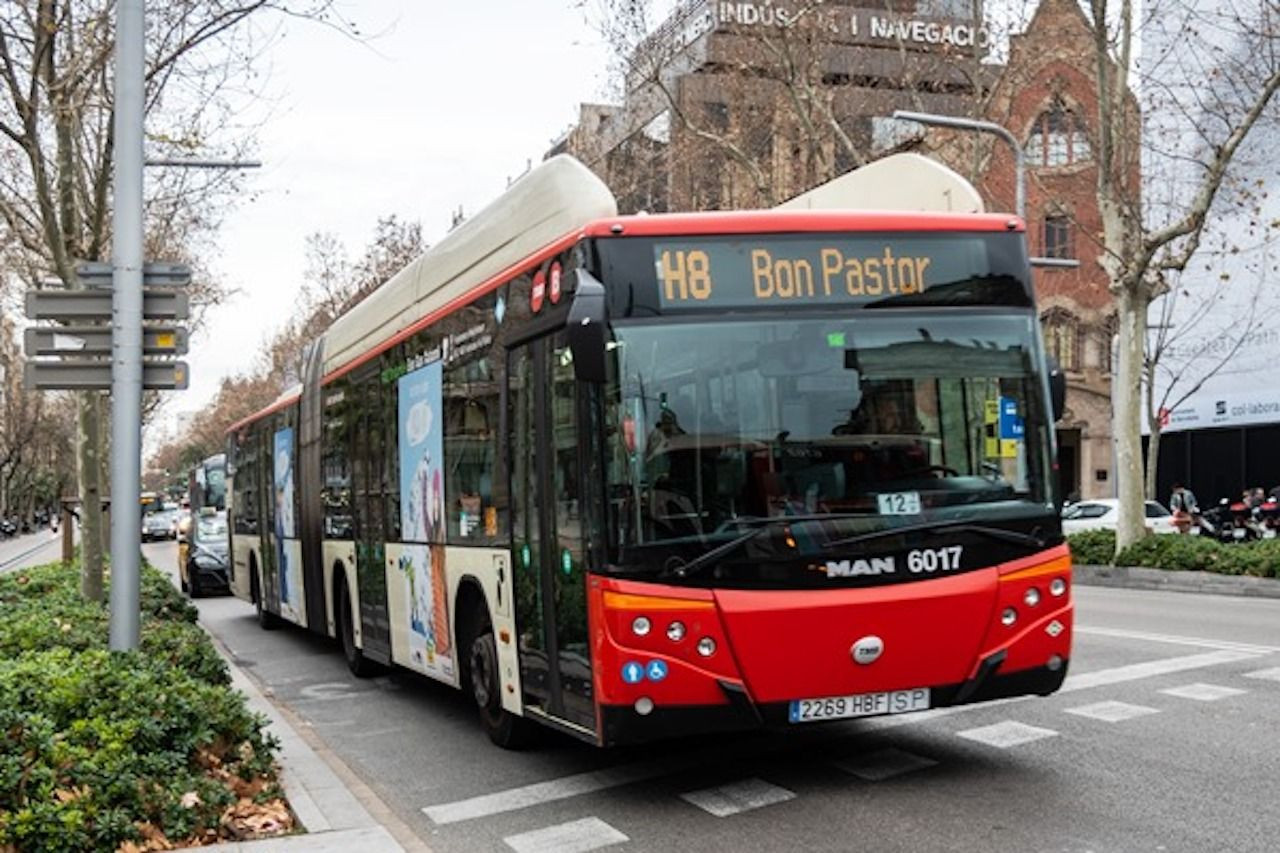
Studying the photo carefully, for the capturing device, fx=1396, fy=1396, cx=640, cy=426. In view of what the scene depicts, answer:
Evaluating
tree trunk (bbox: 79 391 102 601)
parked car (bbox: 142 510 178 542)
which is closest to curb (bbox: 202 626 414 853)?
tree trunk (bbox: 79 391 102 601)

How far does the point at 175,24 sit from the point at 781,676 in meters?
9.59

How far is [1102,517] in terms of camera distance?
29531 millimetres

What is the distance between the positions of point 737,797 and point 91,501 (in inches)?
329

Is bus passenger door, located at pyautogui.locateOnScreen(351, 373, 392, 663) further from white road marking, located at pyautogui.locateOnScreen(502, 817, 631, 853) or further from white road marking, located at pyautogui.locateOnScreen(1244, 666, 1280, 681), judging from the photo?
white road marking, located at pyautogui.locateOnScreen(1244, 666, 1280, 681)

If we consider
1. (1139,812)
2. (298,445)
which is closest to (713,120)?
(298,445)

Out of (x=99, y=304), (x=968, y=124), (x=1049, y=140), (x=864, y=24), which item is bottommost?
(x=99, y=304)

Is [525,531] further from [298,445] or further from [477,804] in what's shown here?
[298,445]

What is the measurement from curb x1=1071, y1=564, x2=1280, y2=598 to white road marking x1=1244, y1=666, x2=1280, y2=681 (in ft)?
26.2

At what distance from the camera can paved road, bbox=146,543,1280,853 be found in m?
6.38

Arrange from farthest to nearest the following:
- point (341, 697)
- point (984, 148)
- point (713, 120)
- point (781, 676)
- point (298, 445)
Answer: point (713, 120) < point (984, 148) < point (298, 445) < point (341, 697) < point (781, 676)

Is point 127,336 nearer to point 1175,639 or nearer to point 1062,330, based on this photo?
point 1175,639

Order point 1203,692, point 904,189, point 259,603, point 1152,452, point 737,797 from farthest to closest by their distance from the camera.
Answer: point 1152,452 < point 259,603 < point 1203,692 < point 904,189 < point 737,797

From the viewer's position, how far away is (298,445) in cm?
1546

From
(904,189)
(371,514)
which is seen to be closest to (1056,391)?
(904,189)
